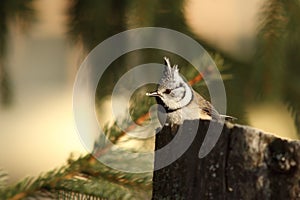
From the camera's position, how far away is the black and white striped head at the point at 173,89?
1.43 meters

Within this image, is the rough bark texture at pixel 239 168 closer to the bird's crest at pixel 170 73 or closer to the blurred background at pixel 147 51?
the bird's crest at pixel 170 73

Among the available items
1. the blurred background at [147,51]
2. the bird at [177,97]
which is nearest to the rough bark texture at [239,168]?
the bird at [177,97]

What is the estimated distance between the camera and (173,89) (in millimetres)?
1439

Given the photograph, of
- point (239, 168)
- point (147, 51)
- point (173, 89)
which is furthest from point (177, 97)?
point (147, 51)

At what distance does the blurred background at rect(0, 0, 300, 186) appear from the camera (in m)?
2.00

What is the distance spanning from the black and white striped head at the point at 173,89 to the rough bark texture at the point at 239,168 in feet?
1.42

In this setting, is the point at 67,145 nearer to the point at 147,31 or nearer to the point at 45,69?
the point at 45,69

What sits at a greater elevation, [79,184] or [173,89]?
[173,89]

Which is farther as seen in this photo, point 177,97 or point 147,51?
point 147,51

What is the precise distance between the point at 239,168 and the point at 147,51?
120 centimetres

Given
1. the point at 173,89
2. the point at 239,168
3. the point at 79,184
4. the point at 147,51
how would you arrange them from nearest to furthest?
1. the point at 239,168
2. the point at 79,184
3. the point at 173,89
4. the point at 147,51

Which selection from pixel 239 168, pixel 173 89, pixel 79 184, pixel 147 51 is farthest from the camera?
pixel 147 51

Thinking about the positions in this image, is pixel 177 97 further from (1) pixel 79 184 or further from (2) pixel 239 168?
(2) pixel 239 168

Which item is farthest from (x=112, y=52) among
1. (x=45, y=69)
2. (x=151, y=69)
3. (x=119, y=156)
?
(x=119, y=156)
